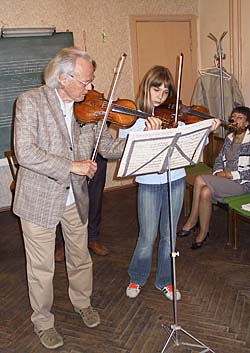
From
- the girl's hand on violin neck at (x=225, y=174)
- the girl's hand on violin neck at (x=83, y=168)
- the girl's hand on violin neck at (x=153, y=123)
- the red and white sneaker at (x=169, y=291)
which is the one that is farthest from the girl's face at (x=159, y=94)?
the girl's hand on violin neck at (x=225, y=174)

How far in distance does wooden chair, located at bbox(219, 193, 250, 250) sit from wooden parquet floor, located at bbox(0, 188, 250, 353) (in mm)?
104

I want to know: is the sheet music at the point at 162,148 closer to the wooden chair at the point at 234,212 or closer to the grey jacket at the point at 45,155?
the grey jacket at the point at 45,155

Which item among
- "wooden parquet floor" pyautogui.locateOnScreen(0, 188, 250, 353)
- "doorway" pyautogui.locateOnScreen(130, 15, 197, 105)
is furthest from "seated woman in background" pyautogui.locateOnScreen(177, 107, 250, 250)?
"doorway" pyautogui.locateOnScreen(130, 15, 197, 105)

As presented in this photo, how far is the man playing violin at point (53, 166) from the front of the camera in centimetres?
190

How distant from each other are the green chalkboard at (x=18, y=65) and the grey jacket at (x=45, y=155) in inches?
103

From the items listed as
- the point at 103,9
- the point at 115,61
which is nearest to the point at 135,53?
the point at 115,61

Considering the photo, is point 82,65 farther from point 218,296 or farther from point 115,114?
point 218,296

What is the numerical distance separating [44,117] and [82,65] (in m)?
0.30

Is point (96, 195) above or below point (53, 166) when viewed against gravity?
below

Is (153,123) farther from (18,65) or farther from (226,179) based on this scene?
(18,65)

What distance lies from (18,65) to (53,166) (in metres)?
2.90

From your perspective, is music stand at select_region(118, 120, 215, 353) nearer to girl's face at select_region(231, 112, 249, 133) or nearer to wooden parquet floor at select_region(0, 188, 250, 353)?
wooden parquet floor at select_region(0, 188, 250, 353)

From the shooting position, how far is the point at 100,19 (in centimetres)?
480

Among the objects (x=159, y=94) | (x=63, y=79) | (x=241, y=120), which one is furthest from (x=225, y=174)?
(x=63, y=79)
